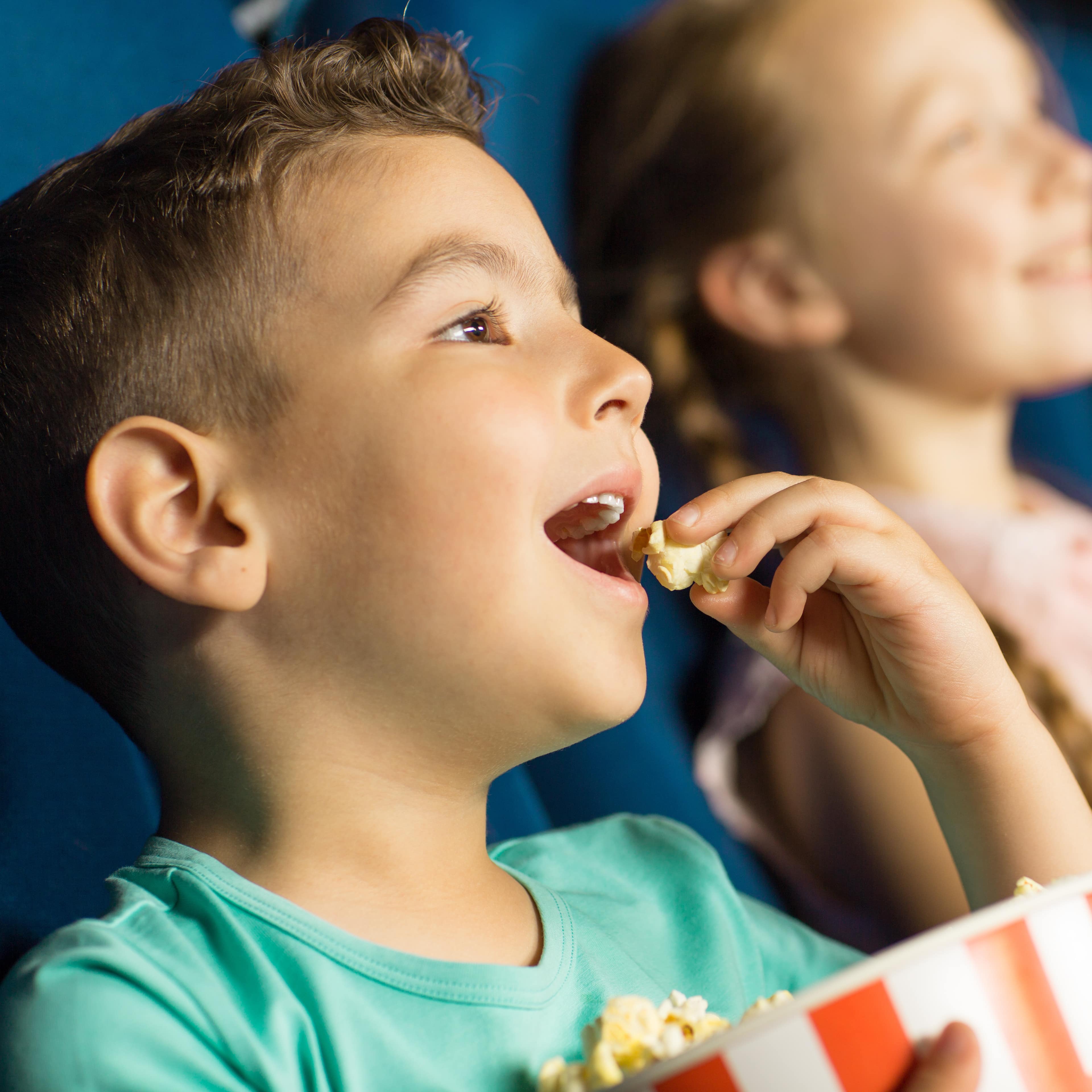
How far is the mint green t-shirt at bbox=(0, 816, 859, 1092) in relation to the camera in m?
0.52

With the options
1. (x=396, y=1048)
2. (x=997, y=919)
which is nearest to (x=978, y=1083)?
(x=997, y=919)

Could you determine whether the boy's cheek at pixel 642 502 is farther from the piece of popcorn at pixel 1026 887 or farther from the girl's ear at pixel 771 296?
the girl's ear at pixel 771 296

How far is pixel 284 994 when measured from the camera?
1.90 ft

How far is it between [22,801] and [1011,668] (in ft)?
3.10

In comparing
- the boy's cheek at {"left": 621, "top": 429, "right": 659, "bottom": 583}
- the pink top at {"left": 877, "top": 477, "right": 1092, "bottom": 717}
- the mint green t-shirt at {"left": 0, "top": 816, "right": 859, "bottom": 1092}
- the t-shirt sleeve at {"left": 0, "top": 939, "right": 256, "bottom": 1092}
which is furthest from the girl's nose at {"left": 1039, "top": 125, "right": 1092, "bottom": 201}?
the t-shirt sleeve at {"left": 0, "top": 939, "right": 256, "bottom": 1092}

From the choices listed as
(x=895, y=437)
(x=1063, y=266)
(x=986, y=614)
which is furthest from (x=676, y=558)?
(x=1063, y=266)

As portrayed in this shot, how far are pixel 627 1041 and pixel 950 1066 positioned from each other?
0.53ft

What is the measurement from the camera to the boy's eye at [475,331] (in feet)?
2.18

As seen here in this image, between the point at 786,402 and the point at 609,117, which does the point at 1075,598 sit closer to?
the point at 786,402

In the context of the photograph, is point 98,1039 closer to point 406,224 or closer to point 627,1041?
point 627,1041

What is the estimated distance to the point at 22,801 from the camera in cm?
76

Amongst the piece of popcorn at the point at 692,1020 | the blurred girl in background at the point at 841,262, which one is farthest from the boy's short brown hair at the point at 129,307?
the blurred girl in background at the point at 841,262

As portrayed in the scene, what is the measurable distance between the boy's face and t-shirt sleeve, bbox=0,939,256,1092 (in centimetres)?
19

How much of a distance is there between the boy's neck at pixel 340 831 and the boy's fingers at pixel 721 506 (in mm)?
213
